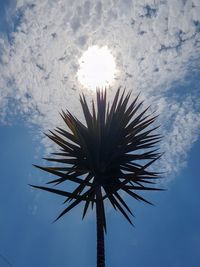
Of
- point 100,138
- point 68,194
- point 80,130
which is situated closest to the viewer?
point 68,194

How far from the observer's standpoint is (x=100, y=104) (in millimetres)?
5801

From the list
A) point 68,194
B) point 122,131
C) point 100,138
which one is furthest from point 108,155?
point 68,194

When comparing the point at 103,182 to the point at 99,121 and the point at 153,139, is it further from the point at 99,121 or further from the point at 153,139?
the point at 153,139

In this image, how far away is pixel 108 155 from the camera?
16.6 feet

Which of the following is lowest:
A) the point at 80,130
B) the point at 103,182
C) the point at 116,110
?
the point at 103,182

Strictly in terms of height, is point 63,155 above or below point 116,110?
below

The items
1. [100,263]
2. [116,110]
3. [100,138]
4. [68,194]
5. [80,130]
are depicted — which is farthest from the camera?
[116,110]

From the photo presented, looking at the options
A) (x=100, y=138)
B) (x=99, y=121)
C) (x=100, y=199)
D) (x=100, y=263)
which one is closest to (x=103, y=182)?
(x=100, y=199)

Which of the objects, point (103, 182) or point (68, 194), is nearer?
point (68, 194)

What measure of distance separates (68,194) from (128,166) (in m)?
1.66

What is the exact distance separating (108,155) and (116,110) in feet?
3.95

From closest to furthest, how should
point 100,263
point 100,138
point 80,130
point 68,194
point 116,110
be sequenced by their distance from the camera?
point 100,263
point 68,194
point 100,138
point 80,130
point 116,110

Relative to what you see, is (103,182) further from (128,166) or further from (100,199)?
(128,166)

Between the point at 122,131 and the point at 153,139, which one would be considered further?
the point at 153,139
